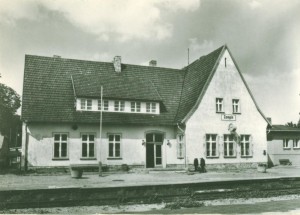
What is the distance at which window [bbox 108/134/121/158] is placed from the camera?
24719mm

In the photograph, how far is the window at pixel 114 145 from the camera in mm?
24719

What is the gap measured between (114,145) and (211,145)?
7284mm

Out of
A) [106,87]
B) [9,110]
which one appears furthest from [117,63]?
[9,110]

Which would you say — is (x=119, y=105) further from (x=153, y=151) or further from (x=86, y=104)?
(x=153, y=151)

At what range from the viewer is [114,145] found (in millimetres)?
24812

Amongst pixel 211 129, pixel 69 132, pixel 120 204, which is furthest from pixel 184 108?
pixel 120 204

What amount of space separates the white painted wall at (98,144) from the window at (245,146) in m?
5.08

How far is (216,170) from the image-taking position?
26031 millimetres

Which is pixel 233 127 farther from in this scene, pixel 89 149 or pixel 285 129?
pixel 89 149

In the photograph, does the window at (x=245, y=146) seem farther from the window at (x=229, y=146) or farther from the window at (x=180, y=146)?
the window at (x=180, y=146)

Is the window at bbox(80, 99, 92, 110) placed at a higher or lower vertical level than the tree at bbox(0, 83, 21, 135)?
lower

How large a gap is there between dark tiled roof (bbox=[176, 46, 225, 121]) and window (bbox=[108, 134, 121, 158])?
4.84m

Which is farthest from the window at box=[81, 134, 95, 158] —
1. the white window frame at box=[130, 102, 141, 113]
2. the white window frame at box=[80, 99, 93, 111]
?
the white window frame at box=[130, 102, 141, 113]

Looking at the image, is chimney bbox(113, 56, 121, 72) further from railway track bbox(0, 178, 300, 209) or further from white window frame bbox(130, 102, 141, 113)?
railway track bbox(0, 178, 300, 209)
